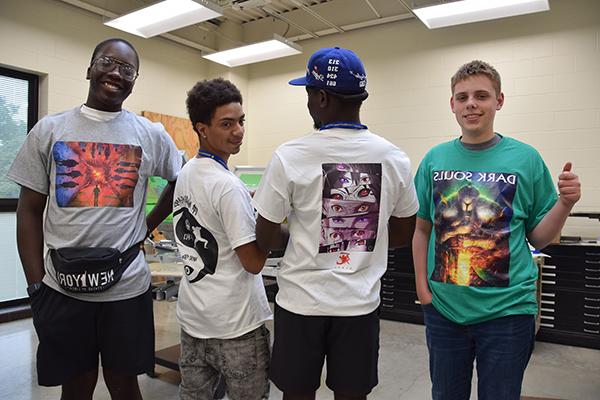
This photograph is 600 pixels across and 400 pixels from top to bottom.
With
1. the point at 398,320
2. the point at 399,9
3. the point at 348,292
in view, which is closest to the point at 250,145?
the point at 399,9

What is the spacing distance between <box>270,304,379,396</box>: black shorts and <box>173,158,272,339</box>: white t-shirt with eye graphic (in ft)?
0.57

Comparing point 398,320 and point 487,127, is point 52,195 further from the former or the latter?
point 398,320

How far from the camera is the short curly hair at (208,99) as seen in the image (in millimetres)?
1400

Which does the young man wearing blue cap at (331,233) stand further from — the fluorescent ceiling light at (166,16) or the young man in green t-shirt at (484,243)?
the fluorescent ceiling light at (166,16)

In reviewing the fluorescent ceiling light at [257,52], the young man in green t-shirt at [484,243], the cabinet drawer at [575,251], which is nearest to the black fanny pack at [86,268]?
the young man in green t-shirt at [484,243]

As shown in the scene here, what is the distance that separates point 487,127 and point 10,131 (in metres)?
4.71

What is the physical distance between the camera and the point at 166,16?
169 inches

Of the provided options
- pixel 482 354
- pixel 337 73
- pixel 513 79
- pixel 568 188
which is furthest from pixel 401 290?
pixel 337 73

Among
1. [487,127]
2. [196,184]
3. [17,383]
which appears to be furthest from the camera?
[17,383]

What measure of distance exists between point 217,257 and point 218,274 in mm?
50

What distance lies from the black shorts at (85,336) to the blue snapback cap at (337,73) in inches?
37.1

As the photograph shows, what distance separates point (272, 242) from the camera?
1235 millimetres

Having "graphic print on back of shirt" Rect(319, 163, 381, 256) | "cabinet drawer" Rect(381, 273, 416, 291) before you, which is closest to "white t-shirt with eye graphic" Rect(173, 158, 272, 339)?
"graphic print on back of shirt" Rect(319, 163, 381, 256)

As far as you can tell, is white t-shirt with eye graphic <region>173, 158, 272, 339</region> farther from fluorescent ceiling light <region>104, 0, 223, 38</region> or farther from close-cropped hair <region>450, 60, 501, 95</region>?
fluorescent ceiling light <region>104, 0, 223, 38</region>
